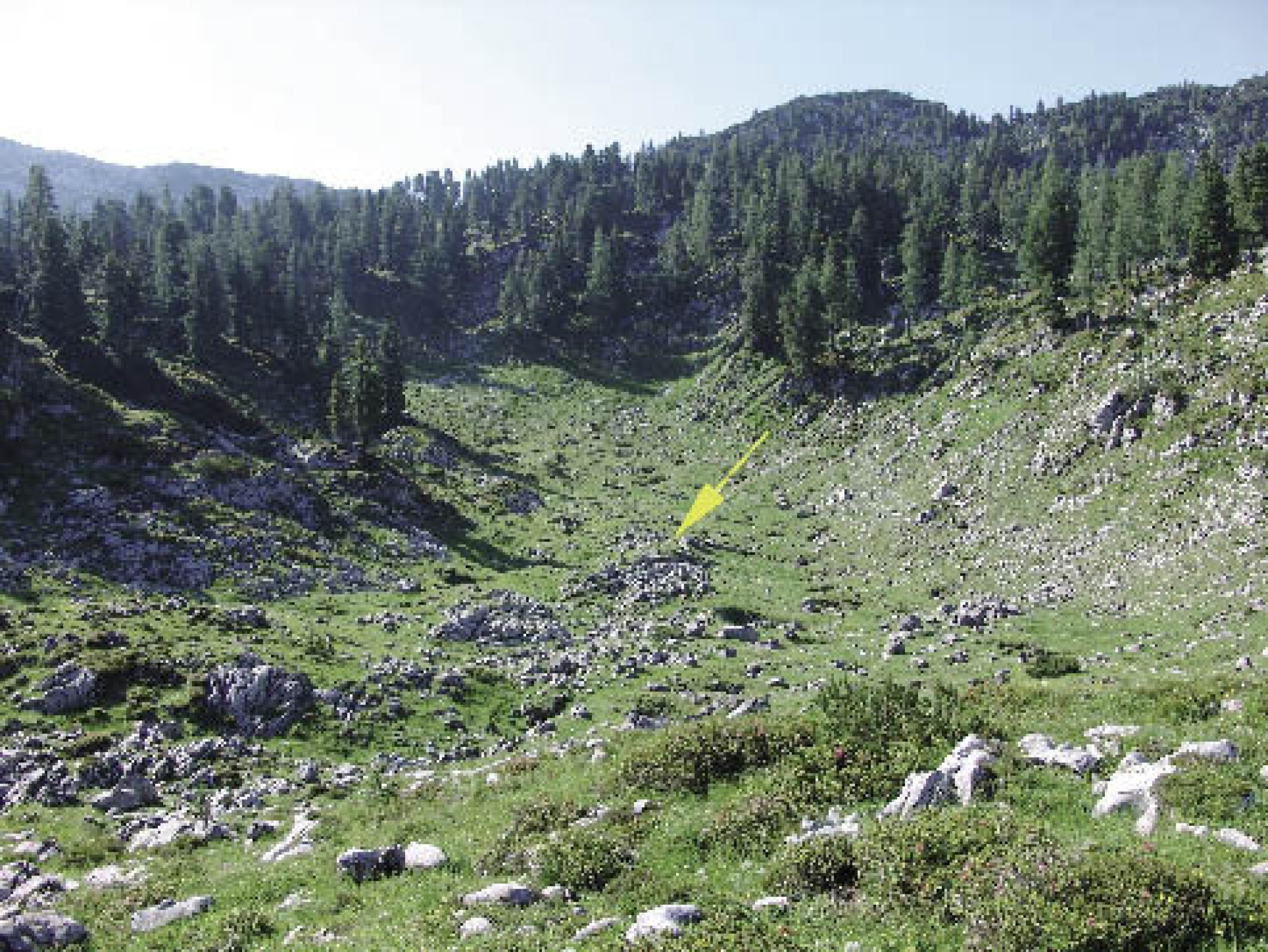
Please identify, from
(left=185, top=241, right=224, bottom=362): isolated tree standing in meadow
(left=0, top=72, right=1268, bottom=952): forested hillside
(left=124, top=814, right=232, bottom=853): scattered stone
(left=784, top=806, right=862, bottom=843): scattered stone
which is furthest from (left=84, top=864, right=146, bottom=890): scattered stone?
A: (left=185, top=241, right=224, bottom=362): isolated tree standing in meadow

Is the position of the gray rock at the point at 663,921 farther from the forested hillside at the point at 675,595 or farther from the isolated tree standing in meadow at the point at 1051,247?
the isolated tree standing in meadow at the point at 1051,247

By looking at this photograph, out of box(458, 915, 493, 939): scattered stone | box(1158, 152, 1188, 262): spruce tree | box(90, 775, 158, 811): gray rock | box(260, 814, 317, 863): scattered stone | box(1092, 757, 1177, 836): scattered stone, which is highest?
box(1158, 152, 1188, 262): spruce tree

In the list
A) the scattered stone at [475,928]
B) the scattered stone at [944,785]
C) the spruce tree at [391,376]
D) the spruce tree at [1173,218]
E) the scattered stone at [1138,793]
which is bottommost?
the scattered stone at [475,928]

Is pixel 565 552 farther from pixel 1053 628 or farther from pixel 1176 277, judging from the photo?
pixel 1176 277

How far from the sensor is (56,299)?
90875mm

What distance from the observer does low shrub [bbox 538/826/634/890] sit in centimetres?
1488

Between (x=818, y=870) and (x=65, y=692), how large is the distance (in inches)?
1465

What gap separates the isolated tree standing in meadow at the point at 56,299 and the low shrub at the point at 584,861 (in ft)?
327

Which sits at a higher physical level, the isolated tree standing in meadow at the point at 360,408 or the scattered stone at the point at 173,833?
the isolated tree standing in meadow at the point at 360,408

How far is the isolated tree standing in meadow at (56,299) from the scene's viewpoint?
9031 centimetres

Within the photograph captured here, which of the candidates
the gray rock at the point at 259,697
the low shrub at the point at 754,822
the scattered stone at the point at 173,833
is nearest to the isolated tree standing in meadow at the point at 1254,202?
the low shrub at the point at 754,822

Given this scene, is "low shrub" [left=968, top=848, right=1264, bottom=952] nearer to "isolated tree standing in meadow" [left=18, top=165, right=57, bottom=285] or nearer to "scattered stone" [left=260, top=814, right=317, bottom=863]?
"scattered stone" [left=260, top=814, right=317, bottom=863]

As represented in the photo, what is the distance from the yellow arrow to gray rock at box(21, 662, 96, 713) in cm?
4925

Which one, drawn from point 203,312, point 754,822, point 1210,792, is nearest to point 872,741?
point 754,822
